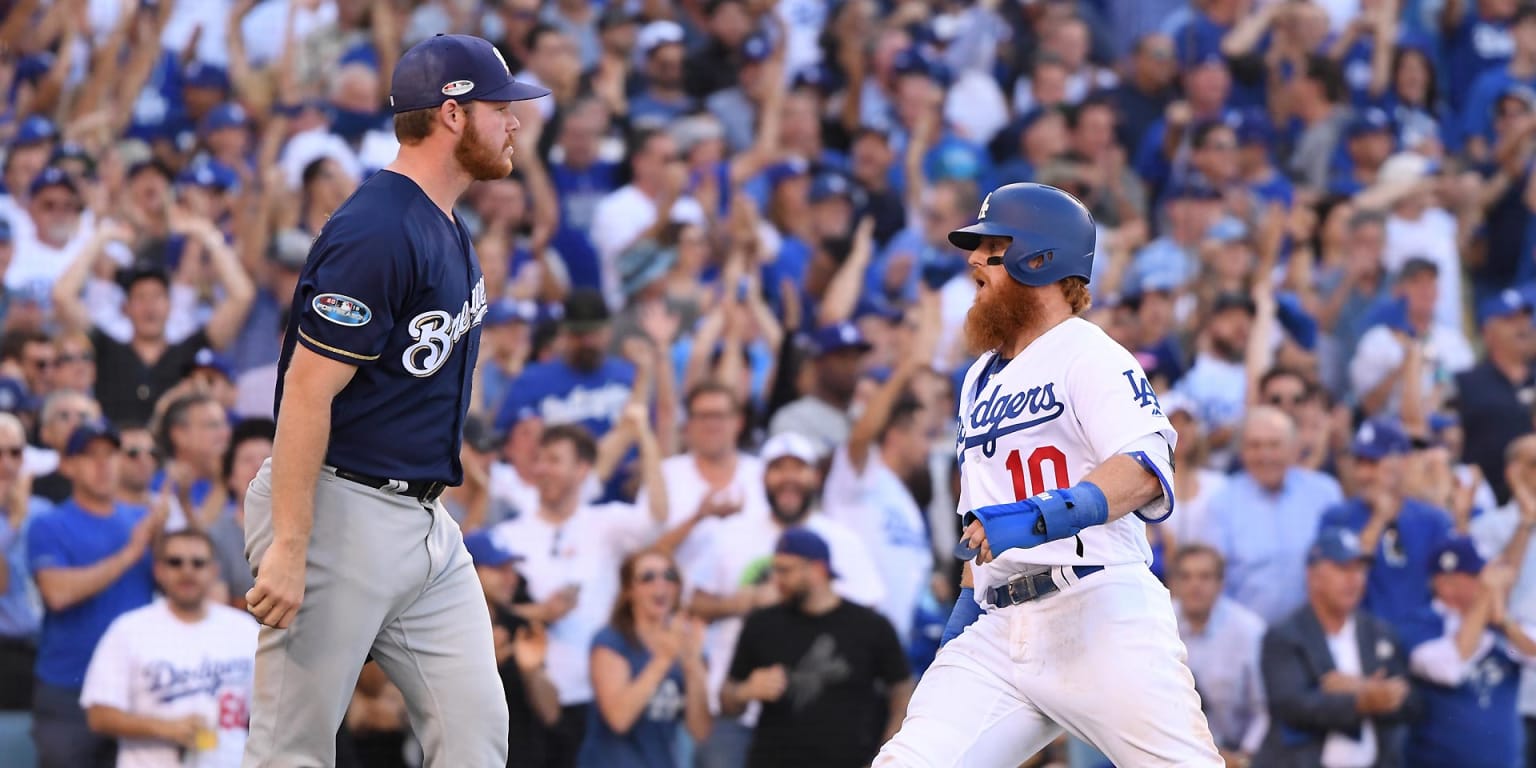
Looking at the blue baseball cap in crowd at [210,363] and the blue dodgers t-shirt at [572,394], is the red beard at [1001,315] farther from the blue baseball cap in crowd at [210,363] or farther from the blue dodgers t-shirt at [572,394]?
the blue baseball cap in crowd at [210,363]

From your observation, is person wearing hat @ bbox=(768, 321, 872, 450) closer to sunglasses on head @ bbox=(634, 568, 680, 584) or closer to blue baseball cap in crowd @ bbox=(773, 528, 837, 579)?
blue baseball cap in crowd @ bbox=(773, 528, 837, 579)

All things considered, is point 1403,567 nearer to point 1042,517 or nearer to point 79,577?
point 1042,517

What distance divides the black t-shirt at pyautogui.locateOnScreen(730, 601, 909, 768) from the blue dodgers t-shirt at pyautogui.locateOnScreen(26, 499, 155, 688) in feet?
7.13

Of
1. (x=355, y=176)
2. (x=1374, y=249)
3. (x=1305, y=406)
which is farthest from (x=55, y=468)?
A: (x=1374, y=249)

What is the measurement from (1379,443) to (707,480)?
2.83 m

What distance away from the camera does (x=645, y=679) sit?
6.87 meters

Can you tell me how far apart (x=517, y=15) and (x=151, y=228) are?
2640 mm

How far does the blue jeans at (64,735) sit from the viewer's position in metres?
6.58

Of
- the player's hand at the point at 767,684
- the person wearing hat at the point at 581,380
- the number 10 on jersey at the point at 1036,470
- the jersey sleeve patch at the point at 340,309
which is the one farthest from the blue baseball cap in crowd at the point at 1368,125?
the jersey sleeve patch at the point at 340,309

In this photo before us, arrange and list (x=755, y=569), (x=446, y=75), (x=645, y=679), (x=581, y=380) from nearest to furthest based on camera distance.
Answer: (x=446, y=75)
(x=645, y=679)
(x=755, y=569)
(x=581, y=380)

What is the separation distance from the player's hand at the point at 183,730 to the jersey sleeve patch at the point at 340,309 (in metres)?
3.25

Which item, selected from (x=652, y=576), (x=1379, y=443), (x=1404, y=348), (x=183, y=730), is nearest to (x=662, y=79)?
(x=1404, y=348)

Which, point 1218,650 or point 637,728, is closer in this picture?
point 637,728

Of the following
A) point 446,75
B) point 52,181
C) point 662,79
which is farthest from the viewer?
point 662,79
